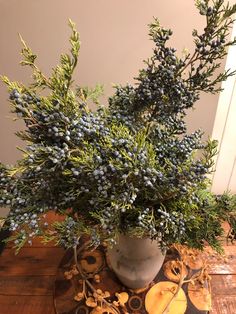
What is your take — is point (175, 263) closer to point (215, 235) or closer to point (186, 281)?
point (186, 281)

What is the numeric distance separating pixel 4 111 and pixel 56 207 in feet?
2.66

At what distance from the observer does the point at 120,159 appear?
1.57 feet

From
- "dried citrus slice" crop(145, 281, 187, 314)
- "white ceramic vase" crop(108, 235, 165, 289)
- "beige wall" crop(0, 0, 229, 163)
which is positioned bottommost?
"dried citrus slice" crop(145, 281, 187, 314)

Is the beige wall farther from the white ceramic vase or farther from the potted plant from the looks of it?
the white ceramic vase

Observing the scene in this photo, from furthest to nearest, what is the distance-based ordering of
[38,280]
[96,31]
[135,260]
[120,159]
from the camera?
[96,31] < [38,280] < [135,260] < [120,159]

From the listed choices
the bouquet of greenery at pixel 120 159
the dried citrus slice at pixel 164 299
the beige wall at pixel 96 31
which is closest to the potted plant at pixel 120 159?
the bouquet of greenery at pixel 120 159

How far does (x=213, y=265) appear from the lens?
88 centimetres

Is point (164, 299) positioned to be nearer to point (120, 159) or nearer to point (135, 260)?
point (135, 260)

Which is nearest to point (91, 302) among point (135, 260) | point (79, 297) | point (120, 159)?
point (79, 297)

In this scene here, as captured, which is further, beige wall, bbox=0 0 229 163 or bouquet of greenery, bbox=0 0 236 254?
beige wall, bbox=0 0 229 163

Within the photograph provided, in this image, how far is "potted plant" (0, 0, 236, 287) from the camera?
1.55ft

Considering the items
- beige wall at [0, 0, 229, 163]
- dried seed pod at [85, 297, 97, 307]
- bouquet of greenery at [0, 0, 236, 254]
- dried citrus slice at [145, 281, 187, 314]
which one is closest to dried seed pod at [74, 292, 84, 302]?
dried seed pod at [85, 297, 97, 307]

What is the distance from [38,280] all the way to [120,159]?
21.4 inches

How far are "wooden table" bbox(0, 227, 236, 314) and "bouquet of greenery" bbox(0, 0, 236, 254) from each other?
0.98 feet
